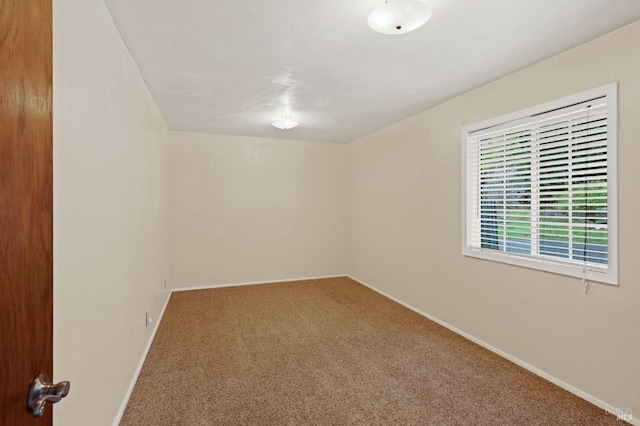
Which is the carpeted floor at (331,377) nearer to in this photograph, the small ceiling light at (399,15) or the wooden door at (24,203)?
the wooden door at (24,203)

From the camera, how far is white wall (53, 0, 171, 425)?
48.0 inches

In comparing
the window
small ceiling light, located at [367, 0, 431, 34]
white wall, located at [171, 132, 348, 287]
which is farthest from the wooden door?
white wall, located at [171, 132, 348, 287]

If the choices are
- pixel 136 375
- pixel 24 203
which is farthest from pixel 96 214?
pixel 136 375

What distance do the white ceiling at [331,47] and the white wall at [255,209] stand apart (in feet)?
4.97

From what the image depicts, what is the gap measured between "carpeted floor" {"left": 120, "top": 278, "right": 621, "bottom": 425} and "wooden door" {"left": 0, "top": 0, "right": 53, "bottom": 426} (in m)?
1.53

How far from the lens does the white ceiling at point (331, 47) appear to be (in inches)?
70.1

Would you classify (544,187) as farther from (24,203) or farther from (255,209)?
(255,209)

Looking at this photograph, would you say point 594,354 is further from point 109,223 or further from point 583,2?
point 109,223

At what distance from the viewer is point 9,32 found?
61 centimetres

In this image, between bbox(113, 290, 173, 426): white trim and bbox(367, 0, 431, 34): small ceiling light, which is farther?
bbox(113, 290, 173, 426): white trim

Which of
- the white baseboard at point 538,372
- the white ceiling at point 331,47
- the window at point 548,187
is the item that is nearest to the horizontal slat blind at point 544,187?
the window at point 548,187

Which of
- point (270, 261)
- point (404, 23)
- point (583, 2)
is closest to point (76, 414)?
point (404, 23)

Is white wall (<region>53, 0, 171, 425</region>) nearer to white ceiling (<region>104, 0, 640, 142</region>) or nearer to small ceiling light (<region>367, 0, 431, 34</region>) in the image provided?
white ceiling (<region>104, 0, 640, 142</region>)

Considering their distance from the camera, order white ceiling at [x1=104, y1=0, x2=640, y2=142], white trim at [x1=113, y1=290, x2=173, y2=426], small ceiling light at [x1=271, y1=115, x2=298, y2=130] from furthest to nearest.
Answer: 1. small ceiling light at [x1=271, y1=115, x2=298, y2=130]
2. white trim at [x1=113, y1=290, x2=173, y2=426]
3. white ceiling at [x1=104, y1=0, x2=640, y2=142]
